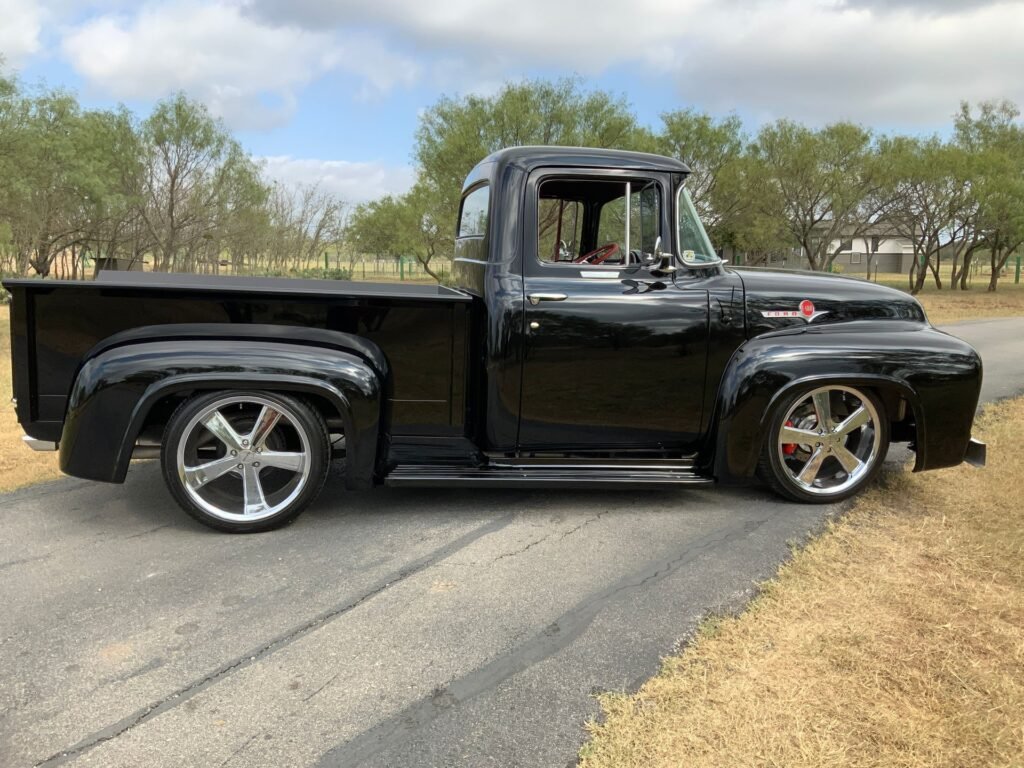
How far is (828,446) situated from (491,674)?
264 centimetres

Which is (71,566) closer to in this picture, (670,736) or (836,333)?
(670,736)

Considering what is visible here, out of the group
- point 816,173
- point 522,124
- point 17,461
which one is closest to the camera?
point 17,461

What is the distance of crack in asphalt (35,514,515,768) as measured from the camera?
225cm

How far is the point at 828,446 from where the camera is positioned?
4.35 meters

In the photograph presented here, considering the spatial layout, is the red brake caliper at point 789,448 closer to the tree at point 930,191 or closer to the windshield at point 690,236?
the windshield at point 690,236

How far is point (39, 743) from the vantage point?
7.37 feet

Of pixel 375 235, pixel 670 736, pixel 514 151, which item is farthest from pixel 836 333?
pixel 375 235

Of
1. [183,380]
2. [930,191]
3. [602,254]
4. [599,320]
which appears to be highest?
[930,191]

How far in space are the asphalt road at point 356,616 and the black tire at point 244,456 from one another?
0.14 metres

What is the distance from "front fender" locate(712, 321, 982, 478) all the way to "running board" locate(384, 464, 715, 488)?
0.27 meters

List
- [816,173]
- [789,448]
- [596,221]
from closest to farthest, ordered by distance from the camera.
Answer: [789,448], [596,221], [816,173]

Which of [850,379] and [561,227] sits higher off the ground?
[561,227]

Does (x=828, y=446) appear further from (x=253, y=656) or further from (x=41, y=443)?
(x=41, y=443)

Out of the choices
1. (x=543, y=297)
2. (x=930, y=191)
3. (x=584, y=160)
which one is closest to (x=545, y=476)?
(x=543, y=297)
